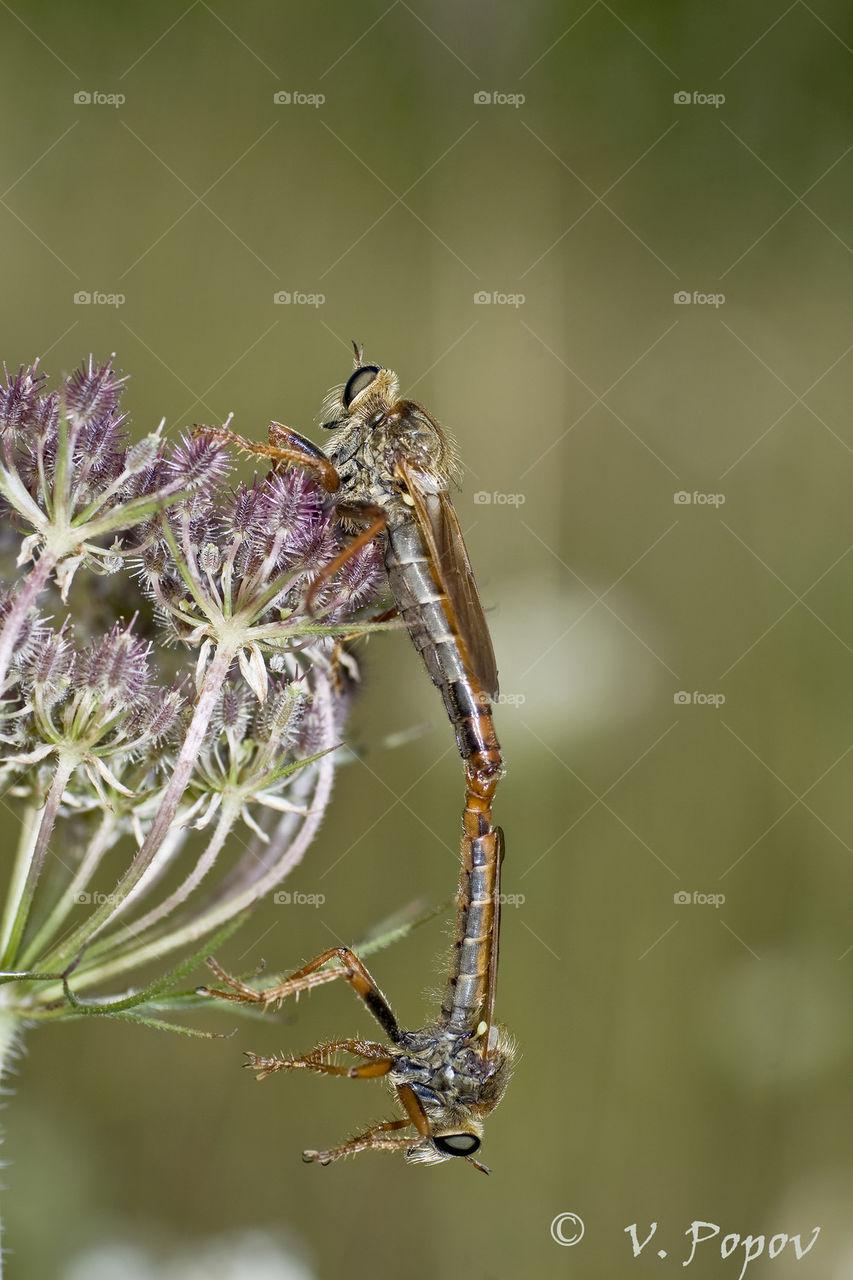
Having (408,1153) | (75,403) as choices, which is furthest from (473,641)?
(408,1153)

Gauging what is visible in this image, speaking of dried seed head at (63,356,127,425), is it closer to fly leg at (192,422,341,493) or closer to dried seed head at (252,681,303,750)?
fly leg at (192,422,341,493)

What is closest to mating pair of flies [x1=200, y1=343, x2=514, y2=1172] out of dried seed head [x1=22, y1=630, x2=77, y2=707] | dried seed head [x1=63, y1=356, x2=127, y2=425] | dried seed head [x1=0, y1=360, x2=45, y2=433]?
dried seed head [x1=63, y1=356, x2=127, y2=425]

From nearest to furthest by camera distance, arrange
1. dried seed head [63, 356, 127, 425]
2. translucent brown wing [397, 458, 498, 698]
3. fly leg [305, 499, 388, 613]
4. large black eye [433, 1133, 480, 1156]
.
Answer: dried seed head [63, 356, 127, 425]
fly leg [305, 499, 388, 613]
large black eye [433, 1133, 480, 1156]
translucent brown wing [397, 458, 498, 698]

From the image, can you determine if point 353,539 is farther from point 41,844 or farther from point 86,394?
point 41,844

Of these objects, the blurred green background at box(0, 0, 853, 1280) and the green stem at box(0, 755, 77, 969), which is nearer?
the green stem at box(0, 755, 77, 969)

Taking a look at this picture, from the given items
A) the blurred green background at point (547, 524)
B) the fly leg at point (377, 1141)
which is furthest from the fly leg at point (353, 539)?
the blurred green background at point (547, 524)

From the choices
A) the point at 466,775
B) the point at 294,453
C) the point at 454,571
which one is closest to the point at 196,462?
the point at 294,453
